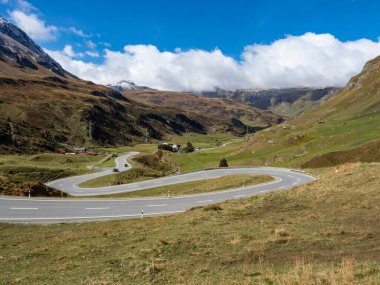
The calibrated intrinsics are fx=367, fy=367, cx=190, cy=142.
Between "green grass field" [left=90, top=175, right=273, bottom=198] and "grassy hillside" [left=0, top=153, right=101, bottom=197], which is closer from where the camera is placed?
"grassy hillside" [left=0, top=153, right=101, bottom=197]

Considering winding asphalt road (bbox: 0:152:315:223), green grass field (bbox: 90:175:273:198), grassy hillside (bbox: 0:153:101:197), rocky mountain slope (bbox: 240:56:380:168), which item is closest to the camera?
winding asphalt road (bbox: 0:152:315:223)

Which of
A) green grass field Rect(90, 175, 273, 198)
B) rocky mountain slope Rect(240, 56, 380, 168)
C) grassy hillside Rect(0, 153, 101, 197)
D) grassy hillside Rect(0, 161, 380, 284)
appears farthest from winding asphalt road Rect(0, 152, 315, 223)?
rocky mountain slope Rect(240, 56, 380, 168)

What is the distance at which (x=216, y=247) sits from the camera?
18547 mm

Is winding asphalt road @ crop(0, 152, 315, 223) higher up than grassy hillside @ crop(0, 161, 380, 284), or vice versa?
winding asphalt road @ crop(0, 152, 315, 223)

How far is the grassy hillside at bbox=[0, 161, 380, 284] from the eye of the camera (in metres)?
13.9

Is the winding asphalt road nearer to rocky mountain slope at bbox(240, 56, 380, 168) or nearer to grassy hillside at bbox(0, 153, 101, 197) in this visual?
grassy hillside at bbox(0, 153, 101, 197)

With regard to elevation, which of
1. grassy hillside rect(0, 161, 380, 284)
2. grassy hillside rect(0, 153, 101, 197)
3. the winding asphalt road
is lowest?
grassy hillside rect(0, 161, 380, 284)

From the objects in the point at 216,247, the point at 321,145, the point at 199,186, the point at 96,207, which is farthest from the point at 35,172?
the point at 216,247

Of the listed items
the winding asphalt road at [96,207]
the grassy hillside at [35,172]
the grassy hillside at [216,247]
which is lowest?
the grassy hillside at [216,247]

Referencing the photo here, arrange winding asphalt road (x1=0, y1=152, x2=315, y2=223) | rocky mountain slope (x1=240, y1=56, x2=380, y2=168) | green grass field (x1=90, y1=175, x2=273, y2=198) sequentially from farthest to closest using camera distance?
rocky mountain slope (x1=240, y1=56, x2=380, y2=168) < green grass field (x1=90, y1=175, x2=273, y2=198) < winding asphalt road (x1=0, y1=152, x2=315, y2=223)

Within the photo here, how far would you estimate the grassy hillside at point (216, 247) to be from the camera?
13.9 meters

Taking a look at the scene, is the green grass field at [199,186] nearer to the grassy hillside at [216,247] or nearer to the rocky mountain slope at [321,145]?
the rocky mountain slope at [321,145]

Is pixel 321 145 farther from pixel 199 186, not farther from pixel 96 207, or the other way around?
pixel 96 207

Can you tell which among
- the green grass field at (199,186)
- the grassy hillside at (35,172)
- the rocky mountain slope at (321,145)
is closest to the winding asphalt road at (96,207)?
the grassy hillside at (35,172)
